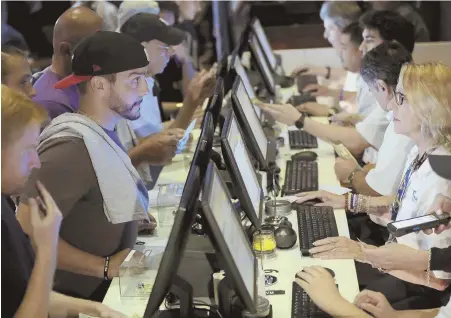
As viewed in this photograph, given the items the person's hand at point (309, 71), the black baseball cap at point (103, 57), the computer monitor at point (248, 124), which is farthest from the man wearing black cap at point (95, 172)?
the person's hand at point (309, 71)

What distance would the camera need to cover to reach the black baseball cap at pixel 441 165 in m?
2.00

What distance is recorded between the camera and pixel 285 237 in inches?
97.5

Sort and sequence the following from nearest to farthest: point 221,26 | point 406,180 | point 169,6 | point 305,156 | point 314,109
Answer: point 406,180
point 305,156
point 314,109
point 169,6
point 221,26

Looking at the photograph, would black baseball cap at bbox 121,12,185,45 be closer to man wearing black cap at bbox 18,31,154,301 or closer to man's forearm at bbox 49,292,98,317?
man wearing black cap at bbox 18,31,154,301

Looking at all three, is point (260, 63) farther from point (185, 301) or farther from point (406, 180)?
point (185, 301)

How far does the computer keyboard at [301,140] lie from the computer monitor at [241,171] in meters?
1.12

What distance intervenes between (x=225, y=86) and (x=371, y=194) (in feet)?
3.06

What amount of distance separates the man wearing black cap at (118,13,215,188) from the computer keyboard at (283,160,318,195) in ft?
2.03

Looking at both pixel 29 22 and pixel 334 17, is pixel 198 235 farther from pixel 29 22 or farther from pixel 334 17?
pixel 29 22

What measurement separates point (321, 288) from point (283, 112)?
1.78 metres

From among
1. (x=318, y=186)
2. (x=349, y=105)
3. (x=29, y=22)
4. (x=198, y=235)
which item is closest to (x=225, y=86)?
(x=318, y=186)

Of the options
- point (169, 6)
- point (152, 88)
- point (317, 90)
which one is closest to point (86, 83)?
point (152, 88)

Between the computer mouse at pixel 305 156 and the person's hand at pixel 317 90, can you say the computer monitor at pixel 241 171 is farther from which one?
the person's hand at pixel 317 90

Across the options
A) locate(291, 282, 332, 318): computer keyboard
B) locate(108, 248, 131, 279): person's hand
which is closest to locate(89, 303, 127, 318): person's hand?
locate(108, 248, 131, 279): person's hand
